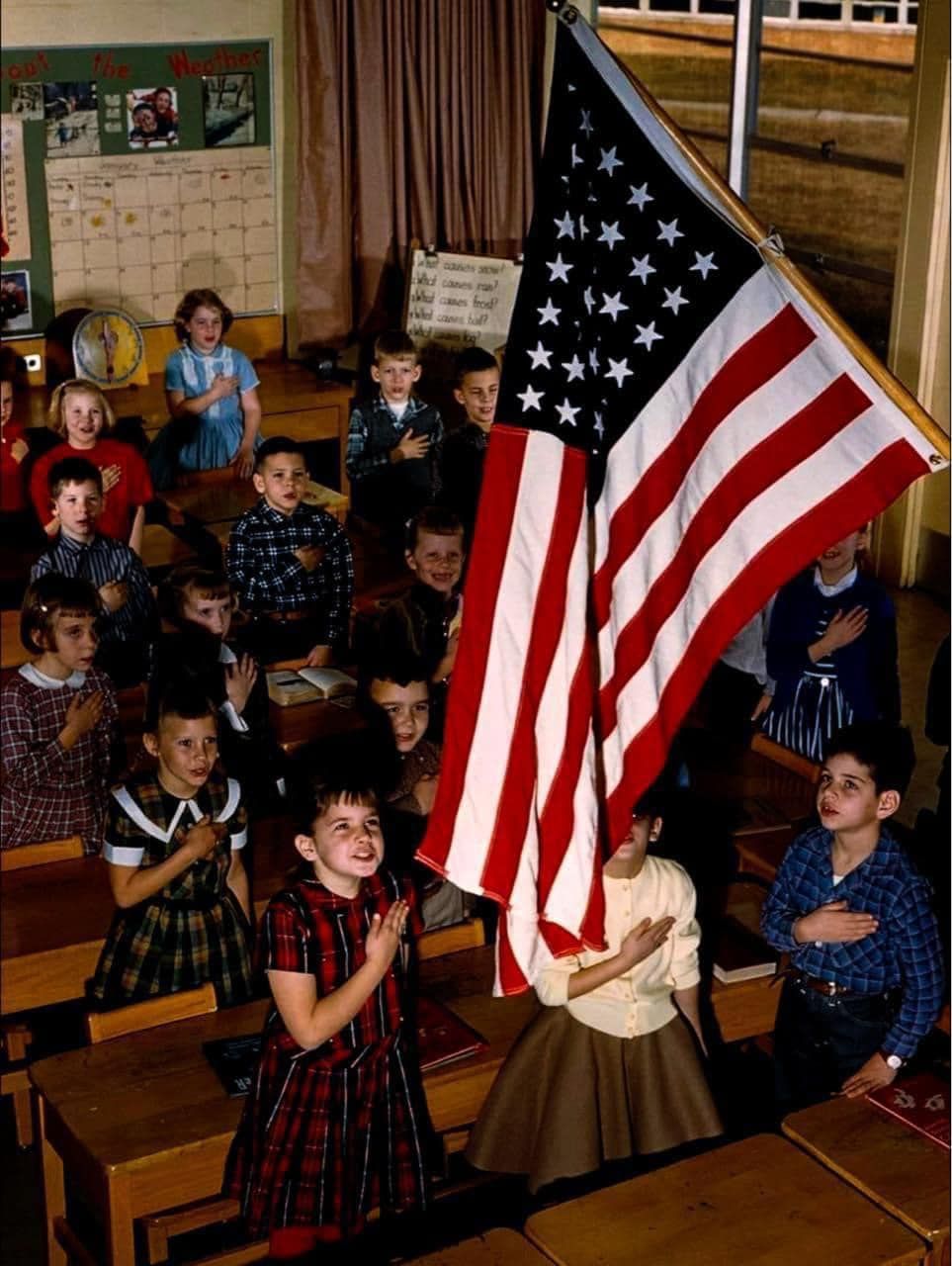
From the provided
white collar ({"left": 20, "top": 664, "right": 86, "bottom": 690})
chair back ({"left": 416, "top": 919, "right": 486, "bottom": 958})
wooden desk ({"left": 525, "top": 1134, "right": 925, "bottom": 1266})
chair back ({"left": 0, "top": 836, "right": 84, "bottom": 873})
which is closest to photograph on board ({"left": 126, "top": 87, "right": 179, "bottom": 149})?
white collar ({"left": 20, "top": 664, "right": 86, "bottom": 690})

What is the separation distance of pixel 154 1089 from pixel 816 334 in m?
1.97

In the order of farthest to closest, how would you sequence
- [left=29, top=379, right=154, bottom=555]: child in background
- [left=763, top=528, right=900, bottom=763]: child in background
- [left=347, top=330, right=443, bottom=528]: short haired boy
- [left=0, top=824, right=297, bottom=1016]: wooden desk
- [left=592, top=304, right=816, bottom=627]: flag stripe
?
[left=347, top=330, right=443, bottom=528]: short haired boy < [left=29, top=379, right=154, bottom=555]: child in background < [left=763, top=528, right=900, bottom=763]: child in background < [left=0, top=824, right=297, bottom=1016]: wooden desk < [left=592, top=304, right=816, bottom=627]: flag stripe

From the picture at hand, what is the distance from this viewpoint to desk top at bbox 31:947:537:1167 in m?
3.52

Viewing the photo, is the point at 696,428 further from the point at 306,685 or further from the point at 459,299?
the point at 459,299

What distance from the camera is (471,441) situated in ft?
23.0

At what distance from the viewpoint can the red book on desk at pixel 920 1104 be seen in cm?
374

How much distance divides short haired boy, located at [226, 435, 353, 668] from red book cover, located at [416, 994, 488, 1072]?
85.1 inches

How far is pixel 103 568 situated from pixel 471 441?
5.62 ft

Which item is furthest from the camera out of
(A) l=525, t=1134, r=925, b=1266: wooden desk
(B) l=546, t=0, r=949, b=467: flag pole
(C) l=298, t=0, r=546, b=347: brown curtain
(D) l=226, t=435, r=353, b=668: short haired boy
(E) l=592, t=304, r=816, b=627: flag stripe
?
(C) l=298, t=0, r=546, b=347: brown curtain

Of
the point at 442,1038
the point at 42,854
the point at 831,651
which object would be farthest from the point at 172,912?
the point at 831,651

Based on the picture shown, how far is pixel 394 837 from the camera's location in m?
4.46

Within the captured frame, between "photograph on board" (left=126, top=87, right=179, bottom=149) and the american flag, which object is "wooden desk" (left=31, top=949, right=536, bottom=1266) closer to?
the american flag

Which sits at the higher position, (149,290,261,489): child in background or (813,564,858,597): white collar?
(149,290,261,489): child in background

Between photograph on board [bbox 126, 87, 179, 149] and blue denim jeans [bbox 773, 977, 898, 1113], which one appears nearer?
blue denim jeans [bbox 773, 977, 898, 1113]
